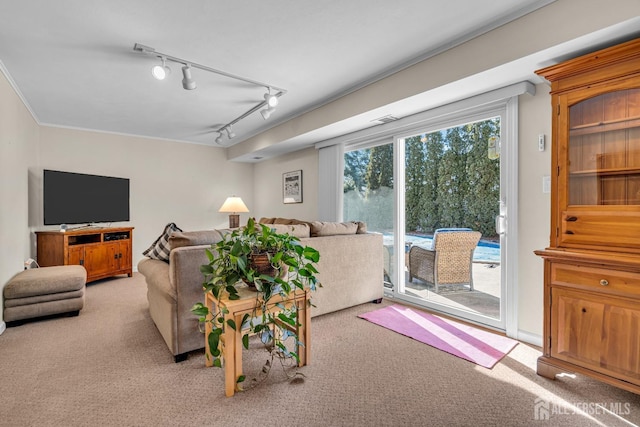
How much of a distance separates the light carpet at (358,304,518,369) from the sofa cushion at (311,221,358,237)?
0.88m

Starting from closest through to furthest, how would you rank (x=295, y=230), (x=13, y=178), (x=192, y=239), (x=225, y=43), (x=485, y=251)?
(x=192, y=239)
(x=225, y=43)
(x=295, y=230)
(x=485, y=251)
(x=13, y=178)

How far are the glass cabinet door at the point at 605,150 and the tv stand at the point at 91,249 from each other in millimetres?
5397

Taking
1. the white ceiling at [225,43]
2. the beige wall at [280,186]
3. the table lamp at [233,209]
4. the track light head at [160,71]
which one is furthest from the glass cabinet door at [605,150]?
the table lamp at [233,209]

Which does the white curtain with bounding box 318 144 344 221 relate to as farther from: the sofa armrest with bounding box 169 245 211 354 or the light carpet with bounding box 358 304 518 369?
the sofa armrest with bounding box 169 245 211 354

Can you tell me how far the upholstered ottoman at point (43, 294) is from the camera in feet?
9.02

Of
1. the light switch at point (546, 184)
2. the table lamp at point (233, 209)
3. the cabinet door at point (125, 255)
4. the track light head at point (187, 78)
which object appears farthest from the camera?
the table lamp at point (233, 209)

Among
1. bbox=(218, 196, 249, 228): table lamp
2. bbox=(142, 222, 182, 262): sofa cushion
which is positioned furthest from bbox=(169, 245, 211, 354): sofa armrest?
bbox=(218, 196, 249, 228): table lamp

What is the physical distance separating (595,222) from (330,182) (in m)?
3.13

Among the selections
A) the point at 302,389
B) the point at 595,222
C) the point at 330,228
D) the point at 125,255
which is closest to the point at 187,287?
the point at 302,389

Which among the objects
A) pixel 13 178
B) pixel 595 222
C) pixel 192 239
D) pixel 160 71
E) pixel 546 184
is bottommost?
pixel 192 239

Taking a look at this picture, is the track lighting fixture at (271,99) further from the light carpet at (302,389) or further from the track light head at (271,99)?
the light carpet at (302,389)

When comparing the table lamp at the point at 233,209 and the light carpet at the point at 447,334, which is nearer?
the light carpet at the point at 447,334

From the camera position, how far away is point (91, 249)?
14.1 feet

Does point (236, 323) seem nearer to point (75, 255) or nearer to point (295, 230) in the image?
point (295, 230)
